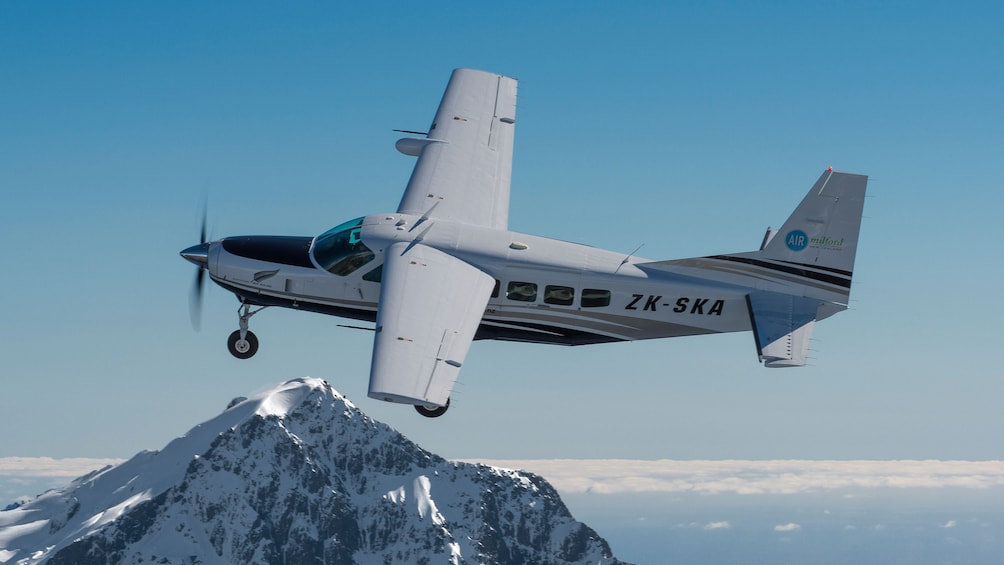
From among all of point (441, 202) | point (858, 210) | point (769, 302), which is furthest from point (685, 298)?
point (441, 202)

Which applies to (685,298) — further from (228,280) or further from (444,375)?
(228,280)

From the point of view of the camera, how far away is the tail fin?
3447 cm

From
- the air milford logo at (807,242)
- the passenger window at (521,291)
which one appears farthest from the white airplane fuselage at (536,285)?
the air milford logo at (807,242)

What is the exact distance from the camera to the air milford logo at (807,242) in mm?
34594

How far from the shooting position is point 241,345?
3562cm

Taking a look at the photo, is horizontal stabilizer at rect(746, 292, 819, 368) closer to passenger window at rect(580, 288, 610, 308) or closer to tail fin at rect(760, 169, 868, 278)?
tail fin at rect(760, 169, 868, 278)

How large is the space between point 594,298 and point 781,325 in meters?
5.84

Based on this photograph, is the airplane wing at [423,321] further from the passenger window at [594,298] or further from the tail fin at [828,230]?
the tail fin at [828,230]

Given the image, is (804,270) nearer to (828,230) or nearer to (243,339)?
(828,230)

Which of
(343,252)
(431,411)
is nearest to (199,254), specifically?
(343,252)

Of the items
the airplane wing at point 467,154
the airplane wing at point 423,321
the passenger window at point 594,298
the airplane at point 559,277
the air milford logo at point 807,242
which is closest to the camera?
the airplane wing at point 423,321

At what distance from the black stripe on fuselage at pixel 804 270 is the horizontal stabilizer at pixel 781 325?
2.72 feet

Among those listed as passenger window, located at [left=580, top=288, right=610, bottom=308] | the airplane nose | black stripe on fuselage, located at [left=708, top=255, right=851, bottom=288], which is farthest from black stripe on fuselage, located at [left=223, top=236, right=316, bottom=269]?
black stripe on fuselage, located at [left=708, top=255, right=851, bottom=288]

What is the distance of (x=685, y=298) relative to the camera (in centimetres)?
3422
